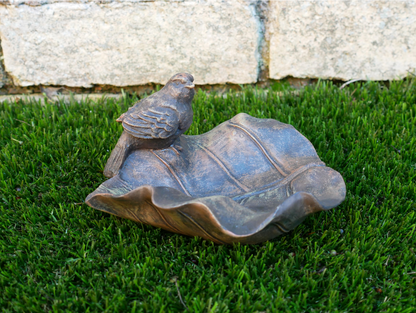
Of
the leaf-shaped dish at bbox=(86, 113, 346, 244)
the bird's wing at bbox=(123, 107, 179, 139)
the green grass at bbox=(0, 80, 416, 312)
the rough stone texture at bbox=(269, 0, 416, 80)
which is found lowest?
the green grass at bbox=(0, 80, 416, 312)

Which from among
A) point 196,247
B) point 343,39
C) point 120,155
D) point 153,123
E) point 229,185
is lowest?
point 196,247

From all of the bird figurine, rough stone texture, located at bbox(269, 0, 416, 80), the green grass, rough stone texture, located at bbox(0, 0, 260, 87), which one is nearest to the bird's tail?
the bird figurine

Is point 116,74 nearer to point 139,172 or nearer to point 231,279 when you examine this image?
point 139,172

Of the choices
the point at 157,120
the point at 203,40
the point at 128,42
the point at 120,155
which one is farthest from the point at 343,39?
the point at 120,155

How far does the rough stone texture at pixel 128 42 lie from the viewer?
2924 mm

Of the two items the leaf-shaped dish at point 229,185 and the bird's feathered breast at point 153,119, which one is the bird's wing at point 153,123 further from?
the leaf-shaped dish at point 229,185

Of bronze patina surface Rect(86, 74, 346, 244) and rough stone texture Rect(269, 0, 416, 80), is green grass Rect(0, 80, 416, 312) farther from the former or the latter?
rough stone texture Rect(269, 0, 416, 80)

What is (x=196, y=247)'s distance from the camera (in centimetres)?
179

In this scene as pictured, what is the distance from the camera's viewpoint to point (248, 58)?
3.07m

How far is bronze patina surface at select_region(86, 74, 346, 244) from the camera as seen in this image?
1.53m

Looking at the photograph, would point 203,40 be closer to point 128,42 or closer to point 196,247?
point 128,42

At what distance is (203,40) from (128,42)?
0.54 m

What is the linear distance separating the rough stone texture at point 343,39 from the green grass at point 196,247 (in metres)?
0.61

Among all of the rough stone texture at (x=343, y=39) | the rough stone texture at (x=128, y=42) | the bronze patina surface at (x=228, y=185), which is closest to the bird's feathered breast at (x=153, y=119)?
the bronze patina surface at (x=228, y=185)
